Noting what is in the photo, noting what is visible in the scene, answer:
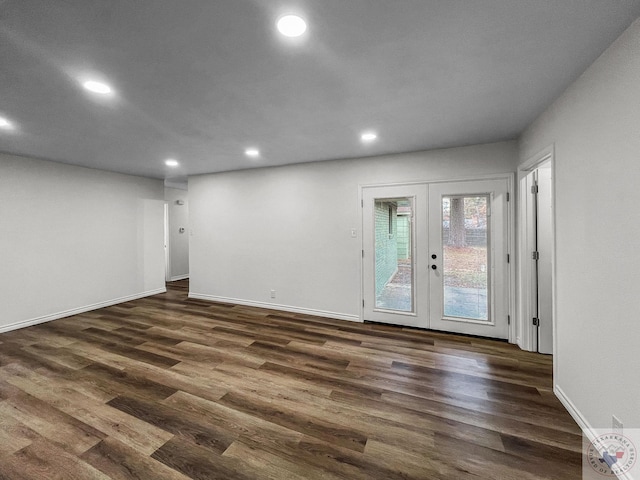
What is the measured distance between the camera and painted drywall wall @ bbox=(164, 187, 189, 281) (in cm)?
748

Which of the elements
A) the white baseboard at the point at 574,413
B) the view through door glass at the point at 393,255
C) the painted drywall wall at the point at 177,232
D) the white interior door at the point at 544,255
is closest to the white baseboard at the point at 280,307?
the view through door glass at the point at 393,255

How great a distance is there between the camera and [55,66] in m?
1.77

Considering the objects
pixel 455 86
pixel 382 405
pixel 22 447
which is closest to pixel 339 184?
pixel 455 86

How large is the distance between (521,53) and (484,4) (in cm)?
59

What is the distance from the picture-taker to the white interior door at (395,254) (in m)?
3.75

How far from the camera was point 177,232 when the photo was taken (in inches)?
301

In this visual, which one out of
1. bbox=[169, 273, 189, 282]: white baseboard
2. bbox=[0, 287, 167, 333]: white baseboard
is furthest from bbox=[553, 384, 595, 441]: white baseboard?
bbox=[169, 273, 189, 282]: white baseboard

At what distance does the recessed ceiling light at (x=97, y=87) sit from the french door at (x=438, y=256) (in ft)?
10.0

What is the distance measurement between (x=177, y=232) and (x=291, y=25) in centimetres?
740

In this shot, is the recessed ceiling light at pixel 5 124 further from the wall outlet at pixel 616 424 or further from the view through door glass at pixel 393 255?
the wall outlet at pixel 616 424

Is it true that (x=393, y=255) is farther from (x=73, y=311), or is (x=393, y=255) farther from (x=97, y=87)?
(x=73, y=311)

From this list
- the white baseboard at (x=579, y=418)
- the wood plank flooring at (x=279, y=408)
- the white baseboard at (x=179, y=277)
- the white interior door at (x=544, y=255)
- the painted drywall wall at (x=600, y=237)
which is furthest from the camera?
the white baseboard at (x=179, y=277)

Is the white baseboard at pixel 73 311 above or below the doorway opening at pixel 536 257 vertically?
below

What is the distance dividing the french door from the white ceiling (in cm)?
80
